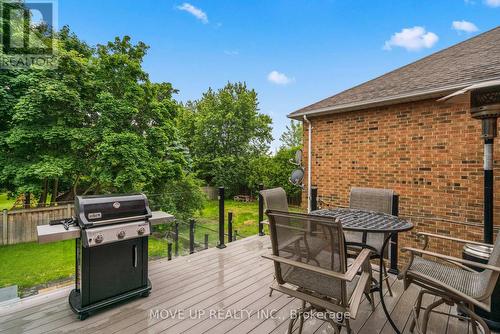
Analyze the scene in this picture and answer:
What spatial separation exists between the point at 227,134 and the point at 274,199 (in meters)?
18.0

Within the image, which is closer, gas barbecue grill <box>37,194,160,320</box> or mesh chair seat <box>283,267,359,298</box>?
mesh chair seat <box>283,267,359,298</box>

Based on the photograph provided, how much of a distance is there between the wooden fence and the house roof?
32.6 feet

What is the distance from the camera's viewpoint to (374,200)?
3262 mm

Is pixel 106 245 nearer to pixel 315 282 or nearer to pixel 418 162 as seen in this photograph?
pixel 315 282

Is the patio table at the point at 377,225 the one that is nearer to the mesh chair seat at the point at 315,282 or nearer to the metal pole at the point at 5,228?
the mesh chair seat at the point at 315,282

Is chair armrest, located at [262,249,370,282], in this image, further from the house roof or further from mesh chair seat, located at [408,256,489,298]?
the house roof

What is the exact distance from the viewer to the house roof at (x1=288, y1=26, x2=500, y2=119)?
4.01 meters

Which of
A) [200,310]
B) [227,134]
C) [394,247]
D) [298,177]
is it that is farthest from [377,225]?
[227,134]

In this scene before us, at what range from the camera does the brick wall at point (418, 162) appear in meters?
3.95

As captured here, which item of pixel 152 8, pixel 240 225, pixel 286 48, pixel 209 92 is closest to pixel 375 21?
pixel 286 48

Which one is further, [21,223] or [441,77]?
[21,223]

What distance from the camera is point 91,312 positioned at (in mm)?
2295

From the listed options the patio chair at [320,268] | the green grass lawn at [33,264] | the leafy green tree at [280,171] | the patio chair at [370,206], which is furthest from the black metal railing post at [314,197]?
the leafy green tree at [280,171]

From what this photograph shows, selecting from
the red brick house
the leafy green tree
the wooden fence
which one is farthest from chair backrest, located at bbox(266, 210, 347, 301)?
the leafy green tree
